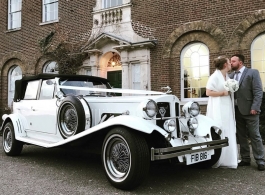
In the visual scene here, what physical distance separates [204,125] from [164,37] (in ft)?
21.7

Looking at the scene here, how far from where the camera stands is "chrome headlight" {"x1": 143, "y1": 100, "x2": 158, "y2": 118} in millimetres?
3637

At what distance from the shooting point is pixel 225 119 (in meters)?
4.75

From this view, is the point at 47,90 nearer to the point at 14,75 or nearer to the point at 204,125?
the point at 204,125

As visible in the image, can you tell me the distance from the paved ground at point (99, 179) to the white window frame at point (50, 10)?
9.54 metres

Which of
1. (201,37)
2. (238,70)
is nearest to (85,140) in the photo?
(238,70)

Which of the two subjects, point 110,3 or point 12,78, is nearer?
point 110,3

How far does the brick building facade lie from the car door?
5.19 metres

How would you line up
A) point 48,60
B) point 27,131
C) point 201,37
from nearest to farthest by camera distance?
point 27,131, point 201,37, point 48,60

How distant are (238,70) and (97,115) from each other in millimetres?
2629

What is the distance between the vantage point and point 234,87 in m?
4.52

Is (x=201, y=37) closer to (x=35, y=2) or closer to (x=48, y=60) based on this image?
(x=48, y=60)

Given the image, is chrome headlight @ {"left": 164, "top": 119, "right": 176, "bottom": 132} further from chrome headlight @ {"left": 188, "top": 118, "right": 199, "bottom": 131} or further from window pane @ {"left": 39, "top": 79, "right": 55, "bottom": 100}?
window pane @ {"left": 39, "top": 79, "right": 55, "bottom": 100}

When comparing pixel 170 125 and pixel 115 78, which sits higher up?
pixel 115 78

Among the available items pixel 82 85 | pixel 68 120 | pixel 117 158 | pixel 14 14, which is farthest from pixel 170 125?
pixel 14 14
